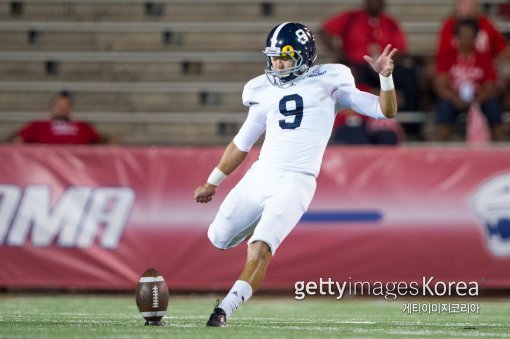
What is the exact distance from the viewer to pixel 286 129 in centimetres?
632

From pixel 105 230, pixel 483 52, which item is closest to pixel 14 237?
pixel 105 230

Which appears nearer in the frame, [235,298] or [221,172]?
[235,298]

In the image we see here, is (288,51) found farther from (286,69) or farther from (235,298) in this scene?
(235,298)

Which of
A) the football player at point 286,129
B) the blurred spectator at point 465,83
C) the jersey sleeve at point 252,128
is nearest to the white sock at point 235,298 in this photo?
the football player at point 286,129

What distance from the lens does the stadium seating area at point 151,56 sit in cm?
1213

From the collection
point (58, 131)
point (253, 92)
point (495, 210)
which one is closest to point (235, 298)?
point (253, 92)

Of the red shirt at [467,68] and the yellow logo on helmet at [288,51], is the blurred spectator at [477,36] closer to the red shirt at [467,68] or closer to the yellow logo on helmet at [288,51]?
the red shirt at [467,68]

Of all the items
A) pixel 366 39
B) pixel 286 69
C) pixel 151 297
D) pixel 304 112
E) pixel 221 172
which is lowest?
pixel 151 297

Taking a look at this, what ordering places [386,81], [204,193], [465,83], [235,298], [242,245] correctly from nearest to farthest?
[235,298], [386,81], [204,193], [242,245], [465,83]

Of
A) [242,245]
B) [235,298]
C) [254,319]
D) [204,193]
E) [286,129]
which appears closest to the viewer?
[235,298]

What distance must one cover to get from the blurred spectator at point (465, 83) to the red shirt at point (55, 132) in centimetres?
354

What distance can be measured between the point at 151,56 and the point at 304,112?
6.39 meters

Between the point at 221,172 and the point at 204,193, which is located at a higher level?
the point at 221,172

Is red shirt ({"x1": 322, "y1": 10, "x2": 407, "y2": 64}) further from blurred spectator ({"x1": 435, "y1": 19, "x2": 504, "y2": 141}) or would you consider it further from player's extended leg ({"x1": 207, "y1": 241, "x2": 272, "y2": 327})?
player's extended leg ({"x1": 207, "y1": 241, "x2": 272, "y2": 327})
